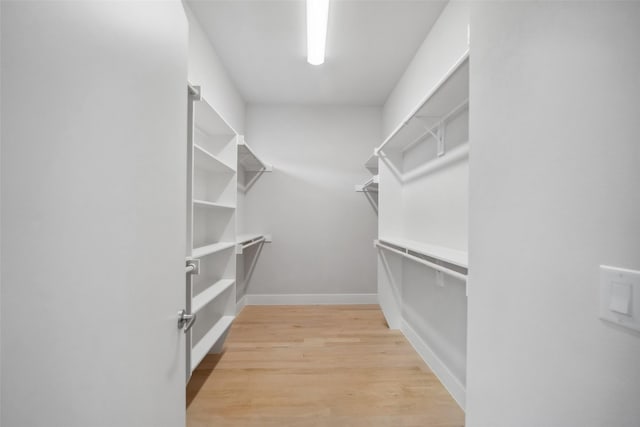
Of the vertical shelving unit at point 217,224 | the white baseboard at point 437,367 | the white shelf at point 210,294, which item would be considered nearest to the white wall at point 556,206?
the white baseboard at point 437,367

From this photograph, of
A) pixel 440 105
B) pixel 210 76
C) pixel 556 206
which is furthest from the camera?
pixel 210 76

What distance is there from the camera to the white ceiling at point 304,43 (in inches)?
78.7

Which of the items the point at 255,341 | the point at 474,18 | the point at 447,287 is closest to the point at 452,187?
the point at 447,287

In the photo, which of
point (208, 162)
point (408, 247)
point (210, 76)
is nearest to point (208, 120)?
point (208, 162)

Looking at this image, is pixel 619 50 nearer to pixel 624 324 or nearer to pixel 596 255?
pixel 596 255

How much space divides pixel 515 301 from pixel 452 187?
1.21 meters

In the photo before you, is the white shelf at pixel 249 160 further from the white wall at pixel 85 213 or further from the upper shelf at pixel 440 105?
the white wall at pixel 85 213

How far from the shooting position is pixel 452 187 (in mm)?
1849

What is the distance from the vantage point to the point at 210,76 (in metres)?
2.37

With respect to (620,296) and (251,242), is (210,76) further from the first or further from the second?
(620,296)

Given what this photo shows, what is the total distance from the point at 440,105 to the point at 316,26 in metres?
1.00

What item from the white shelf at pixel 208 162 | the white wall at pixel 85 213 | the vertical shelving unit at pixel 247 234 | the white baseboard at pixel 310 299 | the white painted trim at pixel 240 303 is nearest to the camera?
the white wall at pixel 85 213

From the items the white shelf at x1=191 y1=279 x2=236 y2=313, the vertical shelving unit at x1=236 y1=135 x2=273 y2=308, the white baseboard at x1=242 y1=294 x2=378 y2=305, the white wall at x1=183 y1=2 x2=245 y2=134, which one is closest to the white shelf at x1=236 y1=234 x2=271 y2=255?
the vertical shelving unit at x1=236 y1=135 x2=273 y2=308

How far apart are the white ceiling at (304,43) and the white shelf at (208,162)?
3.40 ft
